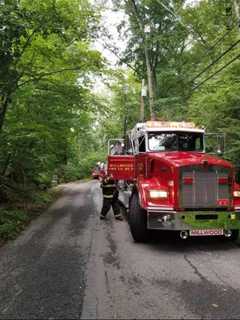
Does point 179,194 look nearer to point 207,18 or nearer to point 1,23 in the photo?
point 1,23

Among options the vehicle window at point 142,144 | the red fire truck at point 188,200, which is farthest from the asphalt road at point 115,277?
the vehicle window at point 142,144

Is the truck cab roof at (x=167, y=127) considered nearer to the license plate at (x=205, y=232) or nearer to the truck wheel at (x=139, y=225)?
the truck wheel at (x=139, y=225)

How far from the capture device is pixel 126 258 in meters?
6.65

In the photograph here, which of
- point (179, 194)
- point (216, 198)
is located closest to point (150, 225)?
point (179, 194)

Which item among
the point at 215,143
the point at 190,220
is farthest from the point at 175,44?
the point at 190,220

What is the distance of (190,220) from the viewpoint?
23.5ft

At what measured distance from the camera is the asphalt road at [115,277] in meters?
4.32

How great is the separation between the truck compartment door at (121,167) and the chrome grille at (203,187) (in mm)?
3378

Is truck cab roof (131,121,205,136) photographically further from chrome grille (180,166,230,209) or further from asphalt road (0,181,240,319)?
asphalt road (0,181,240,319)

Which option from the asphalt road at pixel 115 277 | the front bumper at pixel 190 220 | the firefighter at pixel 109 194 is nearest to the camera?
the asphalt road at pixel 115 277

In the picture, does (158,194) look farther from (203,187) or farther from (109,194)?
(109,194)

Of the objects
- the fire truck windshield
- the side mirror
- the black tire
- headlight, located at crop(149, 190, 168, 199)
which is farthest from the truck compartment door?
the black tire

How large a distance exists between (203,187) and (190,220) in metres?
0.73

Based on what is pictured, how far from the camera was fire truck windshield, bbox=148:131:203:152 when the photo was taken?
957 centimetres
